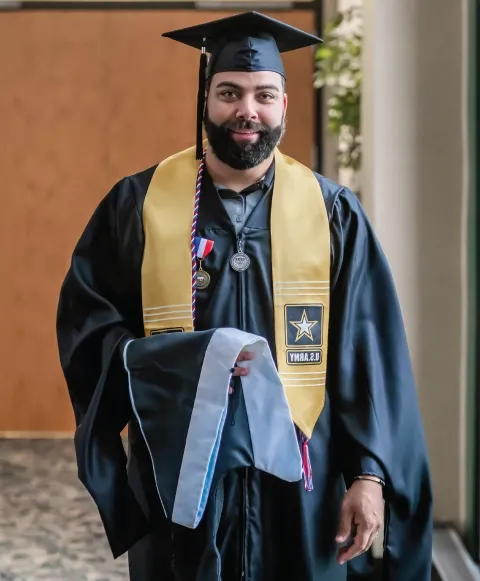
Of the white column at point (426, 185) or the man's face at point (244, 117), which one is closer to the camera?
the man's face at point (244, 117)

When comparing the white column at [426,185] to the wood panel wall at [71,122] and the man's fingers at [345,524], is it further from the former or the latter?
the wood panel wall at [71,122]

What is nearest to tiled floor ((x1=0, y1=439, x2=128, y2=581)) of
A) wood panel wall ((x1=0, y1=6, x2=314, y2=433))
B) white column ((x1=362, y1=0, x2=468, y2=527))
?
wood panel wall ((x1=0, y1=6, x2=314, y2=433))

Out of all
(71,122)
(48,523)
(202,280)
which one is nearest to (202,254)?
(202,280)

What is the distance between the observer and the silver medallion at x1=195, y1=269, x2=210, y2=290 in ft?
4.58

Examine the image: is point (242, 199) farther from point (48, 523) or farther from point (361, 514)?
point (48, 523)

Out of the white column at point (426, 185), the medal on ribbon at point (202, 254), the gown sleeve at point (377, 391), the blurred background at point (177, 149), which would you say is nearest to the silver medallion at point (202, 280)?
the medal on ribbon at point (202, 254)

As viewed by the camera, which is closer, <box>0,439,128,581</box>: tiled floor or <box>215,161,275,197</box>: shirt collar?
<box>215,161,275,197</box>: shirt collar

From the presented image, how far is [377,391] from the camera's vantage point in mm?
1414

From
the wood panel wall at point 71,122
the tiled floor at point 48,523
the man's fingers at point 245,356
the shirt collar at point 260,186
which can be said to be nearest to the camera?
the man's fingers at point 245,356

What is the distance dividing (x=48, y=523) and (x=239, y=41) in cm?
219

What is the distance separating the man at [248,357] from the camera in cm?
135

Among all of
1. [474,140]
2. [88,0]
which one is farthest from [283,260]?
[88,0]

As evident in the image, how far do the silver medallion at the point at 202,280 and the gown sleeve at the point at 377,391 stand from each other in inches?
9.3

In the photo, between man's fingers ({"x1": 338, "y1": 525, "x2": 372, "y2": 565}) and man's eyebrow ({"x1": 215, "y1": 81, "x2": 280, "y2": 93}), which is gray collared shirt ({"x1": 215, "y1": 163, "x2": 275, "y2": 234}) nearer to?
man's eyebrow ({"x1": 215, "y1": 81, "x2": 280, "y2": 93})
